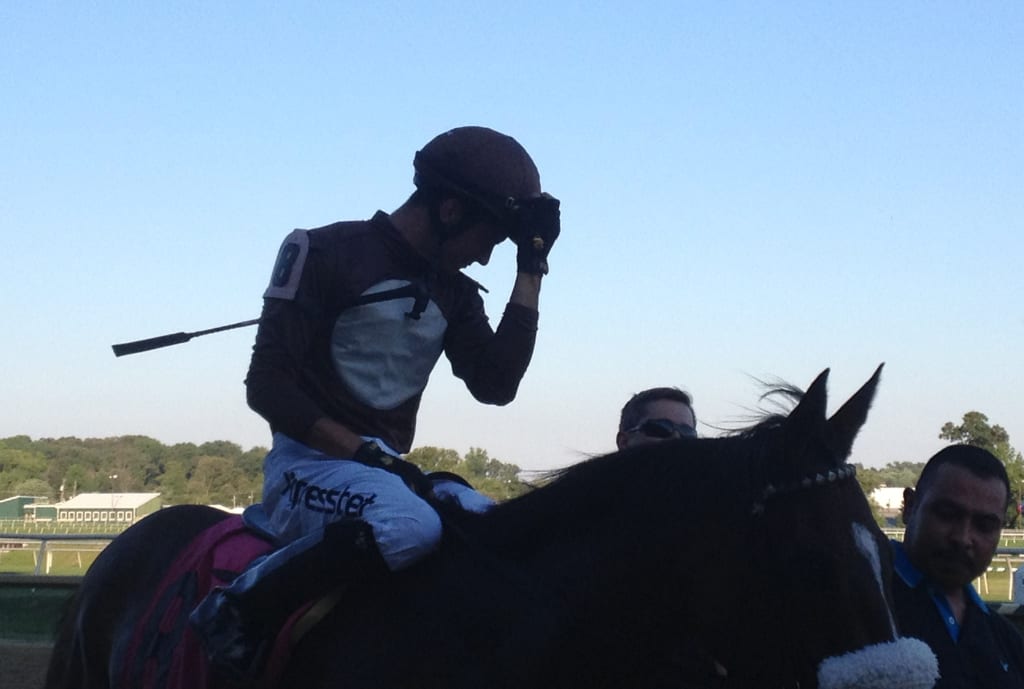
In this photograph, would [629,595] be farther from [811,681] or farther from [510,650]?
[811,681]

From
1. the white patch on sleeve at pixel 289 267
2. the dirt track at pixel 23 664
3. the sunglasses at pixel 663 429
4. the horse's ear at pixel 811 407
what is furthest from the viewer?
the dirt track at pixel 23 664

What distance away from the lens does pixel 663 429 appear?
4375mm

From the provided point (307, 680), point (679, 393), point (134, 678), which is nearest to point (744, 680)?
point (307, 680)

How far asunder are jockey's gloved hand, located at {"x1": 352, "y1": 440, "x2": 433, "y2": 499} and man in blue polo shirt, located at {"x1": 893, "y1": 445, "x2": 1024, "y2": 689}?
1.47 meters

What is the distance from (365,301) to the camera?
10.5 feet

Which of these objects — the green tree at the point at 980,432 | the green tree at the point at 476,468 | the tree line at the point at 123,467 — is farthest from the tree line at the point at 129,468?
the green tree at the point at 476,468

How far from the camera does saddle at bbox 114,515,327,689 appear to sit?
3186mm

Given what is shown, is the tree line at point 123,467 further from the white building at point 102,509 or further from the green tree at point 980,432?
the green tree at point 980,432

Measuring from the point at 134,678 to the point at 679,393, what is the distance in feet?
7.95

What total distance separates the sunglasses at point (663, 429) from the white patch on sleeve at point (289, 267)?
1777mm

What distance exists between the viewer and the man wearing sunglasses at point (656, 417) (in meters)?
4.41

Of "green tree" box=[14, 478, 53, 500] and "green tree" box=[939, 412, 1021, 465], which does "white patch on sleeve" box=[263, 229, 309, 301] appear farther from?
"green tree" box=[14, 478, 53, 500]

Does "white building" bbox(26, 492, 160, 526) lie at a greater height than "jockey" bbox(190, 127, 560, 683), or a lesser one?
lesser

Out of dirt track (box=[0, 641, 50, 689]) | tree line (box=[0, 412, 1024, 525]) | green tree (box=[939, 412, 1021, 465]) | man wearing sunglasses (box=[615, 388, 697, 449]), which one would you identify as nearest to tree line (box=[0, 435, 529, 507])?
tree line (box=[0, 412, 1024, 525])
